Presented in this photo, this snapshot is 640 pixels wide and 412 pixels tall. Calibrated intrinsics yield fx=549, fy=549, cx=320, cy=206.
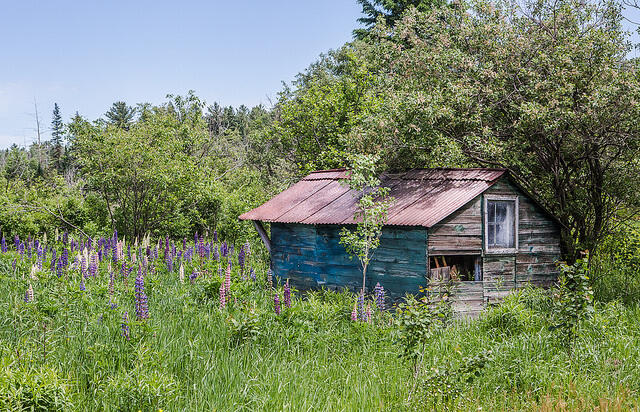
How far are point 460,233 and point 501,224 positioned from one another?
136cm

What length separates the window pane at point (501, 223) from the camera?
12430 millimetres

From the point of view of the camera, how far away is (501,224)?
41.4ft

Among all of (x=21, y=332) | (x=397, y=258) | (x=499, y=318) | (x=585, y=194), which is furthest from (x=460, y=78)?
(x=21, y=332)

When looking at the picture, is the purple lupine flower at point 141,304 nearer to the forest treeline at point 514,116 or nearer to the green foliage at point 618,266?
the forest treeline at point 514,116

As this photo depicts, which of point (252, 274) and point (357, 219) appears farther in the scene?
point (357, 219)

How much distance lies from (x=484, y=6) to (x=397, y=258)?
→ 7516 mm

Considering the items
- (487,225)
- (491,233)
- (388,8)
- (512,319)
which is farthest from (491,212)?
(388,8)

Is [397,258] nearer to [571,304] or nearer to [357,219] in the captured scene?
[357,219]

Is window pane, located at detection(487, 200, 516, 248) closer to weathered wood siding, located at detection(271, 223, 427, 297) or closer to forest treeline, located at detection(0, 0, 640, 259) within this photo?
forest treeline, located at detection(0, 0, 640, 259)

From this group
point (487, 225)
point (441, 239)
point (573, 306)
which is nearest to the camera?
point (573, 306)

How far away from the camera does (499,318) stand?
388 inches

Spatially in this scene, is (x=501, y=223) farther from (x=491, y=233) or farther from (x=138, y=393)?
(x=138, y=393)

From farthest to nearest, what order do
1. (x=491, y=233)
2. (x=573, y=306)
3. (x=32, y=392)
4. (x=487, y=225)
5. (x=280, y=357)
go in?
(x=491, y=233), (x=487, y=225), (x=573, y=306), (x=280, y=357), (x=32, y=392)

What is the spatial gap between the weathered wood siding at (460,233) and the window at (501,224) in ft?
0.92
